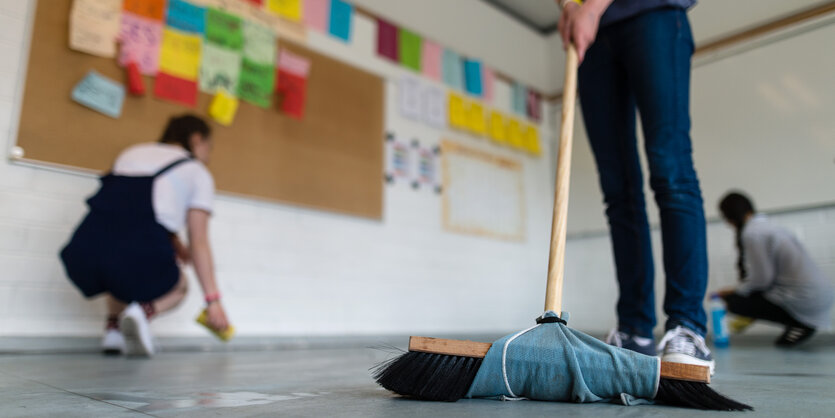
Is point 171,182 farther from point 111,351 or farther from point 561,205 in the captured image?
point 561,205

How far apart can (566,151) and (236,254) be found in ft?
6.95

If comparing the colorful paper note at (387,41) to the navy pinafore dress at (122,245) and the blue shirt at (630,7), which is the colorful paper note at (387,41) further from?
the blue shirt at (630,7)

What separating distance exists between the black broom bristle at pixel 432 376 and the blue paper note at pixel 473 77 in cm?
359

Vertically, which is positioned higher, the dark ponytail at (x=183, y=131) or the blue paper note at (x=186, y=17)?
the blue paper note at (x=186, y=17)

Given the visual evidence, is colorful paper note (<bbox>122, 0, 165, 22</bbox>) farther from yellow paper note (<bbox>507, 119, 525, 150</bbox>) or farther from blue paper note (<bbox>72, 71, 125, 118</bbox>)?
yellow paper note (<bbox>507, 119, 525, 150</bbox>)

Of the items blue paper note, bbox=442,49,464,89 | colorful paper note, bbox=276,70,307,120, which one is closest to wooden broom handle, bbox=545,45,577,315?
colorful paper note, bbox=276,70,307,120

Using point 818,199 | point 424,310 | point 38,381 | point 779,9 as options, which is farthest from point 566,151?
point 779,9

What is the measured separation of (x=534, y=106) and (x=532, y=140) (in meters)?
0.29

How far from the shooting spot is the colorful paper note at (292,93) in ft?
10.0

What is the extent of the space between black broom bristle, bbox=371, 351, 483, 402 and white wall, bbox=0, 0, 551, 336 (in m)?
1.96

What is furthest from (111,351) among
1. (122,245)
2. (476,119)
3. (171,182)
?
(476,119)

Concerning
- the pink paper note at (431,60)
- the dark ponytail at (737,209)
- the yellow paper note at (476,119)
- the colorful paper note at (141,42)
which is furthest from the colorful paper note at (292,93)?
the dark ponytail at (737,209)

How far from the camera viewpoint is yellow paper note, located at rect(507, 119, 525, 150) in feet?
14.6

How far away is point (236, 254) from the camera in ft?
9.12
